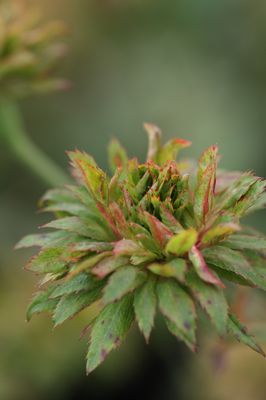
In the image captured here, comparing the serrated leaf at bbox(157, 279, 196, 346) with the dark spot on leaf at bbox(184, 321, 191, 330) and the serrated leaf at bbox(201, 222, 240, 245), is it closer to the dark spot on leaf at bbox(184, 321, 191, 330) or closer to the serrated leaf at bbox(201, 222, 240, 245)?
the dark spot on leaf at bbox(184, 321, 191, 330)

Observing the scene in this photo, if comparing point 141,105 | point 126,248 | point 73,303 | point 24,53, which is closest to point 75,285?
point 73,303

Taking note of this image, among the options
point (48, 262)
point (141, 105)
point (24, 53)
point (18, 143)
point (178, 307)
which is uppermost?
point (141, 105)

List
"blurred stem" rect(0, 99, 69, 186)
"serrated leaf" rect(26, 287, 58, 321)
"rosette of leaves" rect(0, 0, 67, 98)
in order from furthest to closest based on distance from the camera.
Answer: "blurred stem" rect(0, 99, 69, 186) → "rosette of leaves" rect(0, 0, 67, 98) → "serrated leaf" rect(26, 287, 58, 321)

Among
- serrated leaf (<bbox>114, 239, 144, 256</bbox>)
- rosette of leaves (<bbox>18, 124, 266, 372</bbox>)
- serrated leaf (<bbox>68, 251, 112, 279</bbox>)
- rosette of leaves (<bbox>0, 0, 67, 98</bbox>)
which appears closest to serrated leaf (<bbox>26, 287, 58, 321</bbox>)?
rosette of leaves (<bbox>18, 124, 266, 372</bbox>)

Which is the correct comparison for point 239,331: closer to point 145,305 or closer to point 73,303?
point 145,305

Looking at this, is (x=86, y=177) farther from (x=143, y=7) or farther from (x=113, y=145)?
(x=143, y=7)

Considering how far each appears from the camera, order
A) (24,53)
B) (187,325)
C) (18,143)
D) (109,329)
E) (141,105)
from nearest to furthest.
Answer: (187,325) → (109,329) → (24,53) → (18,143) → (141,105)

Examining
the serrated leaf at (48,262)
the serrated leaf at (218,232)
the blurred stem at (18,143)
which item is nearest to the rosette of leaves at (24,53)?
the blurred stem at (18,143)

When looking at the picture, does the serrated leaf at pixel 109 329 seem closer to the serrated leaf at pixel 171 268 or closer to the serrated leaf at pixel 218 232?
the serrated leaf at pixel 171 268
